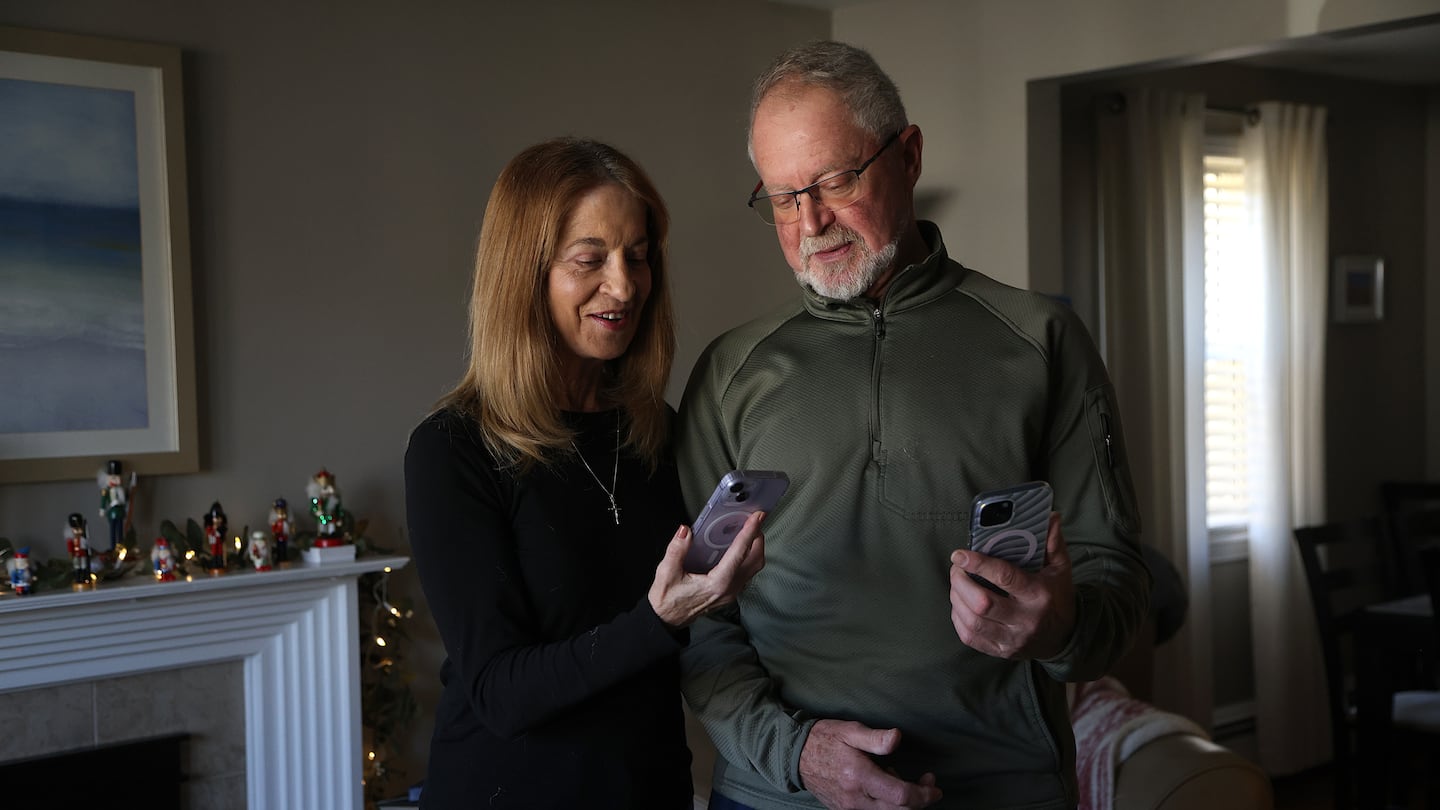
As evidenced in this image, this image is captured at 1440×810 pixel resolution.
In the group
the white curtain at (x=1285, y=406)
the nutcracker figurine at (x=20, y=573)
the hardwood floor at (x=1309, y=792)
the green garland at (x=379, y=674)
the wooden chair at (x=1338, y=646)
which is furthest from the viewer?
the white curtain at (x=1285, y=406)

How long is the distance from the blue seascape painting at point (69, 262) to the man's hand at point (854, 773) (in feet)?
8.59

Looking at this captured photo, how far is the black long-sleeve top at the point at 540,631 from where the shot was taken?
58.7 inches

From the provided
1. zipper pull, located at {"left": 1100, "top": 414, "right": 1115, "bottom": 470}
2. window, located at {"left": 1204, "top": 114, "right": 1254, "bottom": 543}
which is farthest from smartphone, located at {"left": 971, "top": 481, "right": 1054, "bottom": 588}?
window, located at {"left": 1204, "top": 114, "right": 1254, "bottom": 543}

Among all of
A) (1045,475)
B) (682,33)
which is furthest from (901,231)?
(682,33)

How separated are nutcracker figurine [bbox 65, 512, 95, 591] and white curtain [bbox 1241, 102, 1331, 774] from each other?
4.45 m

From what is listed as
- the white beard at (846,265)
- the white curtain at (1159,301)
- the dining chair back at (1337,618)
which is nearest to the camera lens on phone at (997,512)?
the white beard at (846,265)

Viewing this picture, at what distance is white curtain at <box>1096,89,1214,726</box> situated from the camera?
5.07 m

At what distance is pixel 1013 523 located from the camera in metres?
1.31

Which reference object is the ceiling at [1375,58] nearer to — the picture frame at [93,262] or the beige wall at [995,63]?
the beige wall at [995,63]

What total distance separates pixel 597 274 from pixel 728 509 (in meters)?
0.43

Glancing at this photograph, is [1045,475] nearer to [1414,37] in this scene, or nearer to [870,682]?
[870,682]

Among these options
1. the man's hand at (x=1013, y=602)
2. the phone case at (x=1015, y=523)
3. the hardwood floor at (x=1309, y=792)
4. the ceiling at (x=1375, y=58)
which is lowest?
the hardwood floor at (x=1309, y=792)

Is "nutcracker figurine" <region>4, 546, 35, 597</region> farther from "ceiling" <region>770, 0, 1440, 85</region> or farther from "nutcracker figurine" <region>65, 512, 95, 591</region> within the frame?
"ceiling" <region>770, 0, 1440, 85</region>

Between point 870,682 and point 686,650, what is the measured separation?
0.88 feet
